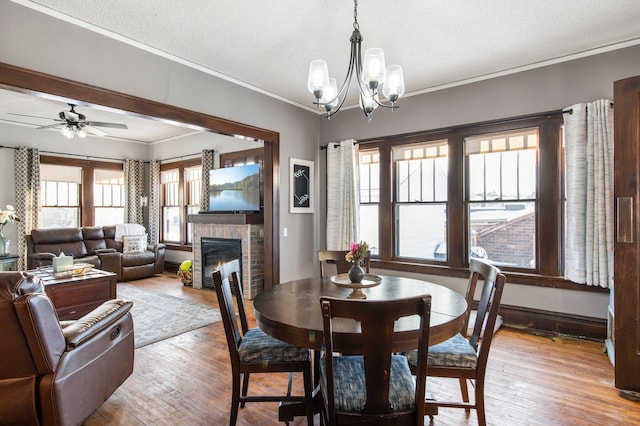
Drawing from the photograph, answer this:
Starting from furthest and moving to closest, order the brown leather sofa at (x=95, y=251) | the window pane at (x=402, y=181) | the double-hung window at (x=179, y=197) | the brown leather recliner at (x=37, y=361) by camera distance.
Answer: the double-hung window at (x=179, y=197), the brown leather sofa at (x=95, y=251), the window pane at (x=402, y=181), the brown leather recliner at (x=37, y=361)

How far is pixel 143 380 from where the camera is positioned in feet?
8.60

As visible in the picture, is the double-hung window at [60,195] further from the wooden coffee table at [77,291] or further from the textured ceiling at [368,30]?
the textured ceiling at [368,30]

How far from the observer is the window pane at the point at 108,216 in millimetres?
7426

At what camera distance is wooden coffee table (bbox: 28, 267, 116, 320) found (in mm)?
3684

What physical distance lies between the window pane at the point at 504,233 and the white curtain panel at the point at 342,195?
1.48m

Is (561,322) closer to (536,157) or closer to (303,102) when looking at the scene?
(536,157)

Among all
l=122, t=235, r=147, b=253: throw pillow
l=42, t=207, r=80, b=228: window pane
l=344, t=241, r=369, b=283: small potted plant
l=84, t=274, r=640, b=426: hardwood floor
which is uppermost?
l=42, t=207, r=80, b=228: window pane

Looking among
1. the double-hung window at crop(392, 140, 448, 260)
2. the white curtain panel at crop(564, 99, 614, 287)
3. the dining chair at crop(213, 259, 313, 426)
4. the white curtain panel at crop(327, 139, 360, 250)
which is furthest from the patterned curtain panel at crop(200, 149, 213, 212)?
the white curtain panel at crop(564, 99, 614, 287)

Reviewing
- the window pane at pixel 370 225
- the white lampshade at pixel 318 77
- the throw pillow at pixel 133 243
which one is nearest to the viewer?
the white lampshade at pixel 318 77

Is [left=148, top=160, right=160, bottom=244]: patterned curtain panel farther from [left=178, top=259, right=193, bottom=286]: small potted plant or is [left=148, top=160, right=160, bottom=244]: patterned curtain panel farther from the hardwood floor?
the hardwood floor

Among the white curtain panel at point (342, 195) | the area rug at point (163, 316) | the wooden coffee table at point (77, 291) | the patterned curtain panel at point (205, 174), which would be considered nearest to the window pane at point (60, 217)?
the area rug at point (163, 316)

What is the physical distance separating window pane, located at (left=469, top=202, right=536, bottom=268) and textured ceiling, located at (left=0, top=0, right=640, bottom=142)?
4.91ft

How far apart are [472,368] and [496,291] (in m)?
0.45

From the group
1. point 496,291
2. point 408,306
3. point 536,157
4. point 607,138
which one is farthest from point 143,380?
point 607,138
